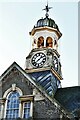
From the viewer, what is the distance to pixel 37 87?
25609mm

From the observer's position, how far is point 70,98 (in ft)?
93.4

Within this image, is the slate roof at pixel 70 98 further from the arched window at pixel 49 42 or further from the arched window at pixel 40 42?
the arched window at pixel 40 42

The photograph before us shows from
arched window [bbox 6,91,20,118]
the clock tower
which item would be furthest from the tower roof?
arched window [bbox 6,91,20,118]

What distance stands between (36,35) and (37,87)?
1040 centimetres

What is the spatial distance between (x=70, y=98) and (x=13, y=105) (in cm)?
484

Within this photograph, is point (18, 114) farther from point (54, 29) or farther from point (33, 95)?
point (54, 29)

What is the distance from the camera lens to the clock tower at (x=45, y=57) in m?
31.3

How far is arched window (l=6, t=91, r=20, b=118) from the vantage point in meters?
25.8

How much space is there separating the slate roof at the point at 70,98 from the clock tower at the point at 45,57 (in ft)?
2.35

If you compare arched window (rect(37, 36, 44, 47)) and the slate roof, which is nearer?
the slate roof

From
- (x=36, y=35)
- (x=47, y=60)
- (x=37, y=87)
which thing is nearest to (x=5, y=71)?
(x=37, y=87)

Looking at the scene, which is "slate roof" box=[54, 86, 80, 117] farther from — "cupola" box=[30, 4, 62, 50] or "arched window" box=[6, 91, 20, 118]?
"cupola" box=[30, 4, 62, 50]

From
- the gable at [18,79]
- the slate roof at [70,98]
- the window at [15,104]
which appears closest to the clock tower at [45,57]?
the slate roof at [70,98]

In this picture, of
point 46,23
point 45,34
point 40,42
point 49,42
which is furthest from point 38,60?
point 46,23
